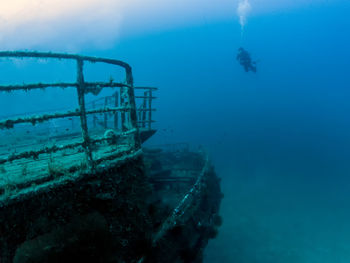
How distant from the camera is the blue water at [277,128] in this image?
53.9ft

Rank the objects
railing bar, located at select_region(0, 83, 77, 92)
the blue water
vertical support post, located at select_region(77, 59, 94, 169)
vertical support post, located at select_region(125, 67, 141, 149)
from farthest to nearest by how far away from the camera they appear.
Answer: the blue water → vertical support post, located at select_region(125, 67, 141, 149) → vertical support post, located at select_region(77, 59, 94, 169) → railing bar, located at select_region(0, 83, 77, 92)

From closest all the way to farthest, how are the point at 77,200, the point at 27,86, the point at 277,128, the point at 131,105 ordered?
the point at 27,86 < the point at 77,200 < the point at 131,105 < the point at 277,128

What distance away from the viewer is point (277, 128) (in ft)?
269

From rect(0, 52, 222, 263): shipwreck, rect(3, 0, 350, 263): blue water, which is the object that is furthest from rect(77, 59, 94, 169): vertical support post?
rect(3, 0, 350, 263): blue water

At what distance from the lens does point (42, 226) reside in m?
2.25

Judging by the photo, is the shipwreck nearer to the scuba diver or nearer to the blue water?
the blue water

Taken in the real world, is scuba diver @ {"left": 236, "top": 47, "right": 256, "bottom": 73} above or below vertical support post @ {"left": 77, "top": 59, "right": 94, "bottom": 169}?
above

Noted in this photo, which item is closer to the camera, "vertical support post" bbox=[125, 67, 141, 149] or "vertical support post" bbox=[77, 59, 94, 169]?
"vertical support post" bbox=[77, 59, 94, 169]

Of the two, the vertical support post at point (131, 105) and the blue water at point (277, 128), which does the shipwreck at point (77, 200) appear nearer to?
the vertical support post at point (131, 105)

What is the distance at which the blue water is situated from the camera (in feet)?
53.9

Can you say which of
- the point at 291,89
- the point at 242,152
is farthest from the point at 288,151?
the point at 291,89

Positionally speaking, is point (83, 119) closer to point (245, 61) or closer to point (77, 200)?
point (77, 200)

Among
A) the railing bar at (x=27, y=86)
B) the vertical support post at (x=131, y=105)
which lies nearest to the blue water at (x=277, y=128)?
the vertical support post at (x=131, y=105)

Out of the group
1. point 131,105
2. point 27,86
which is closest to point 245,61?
point 131,105
